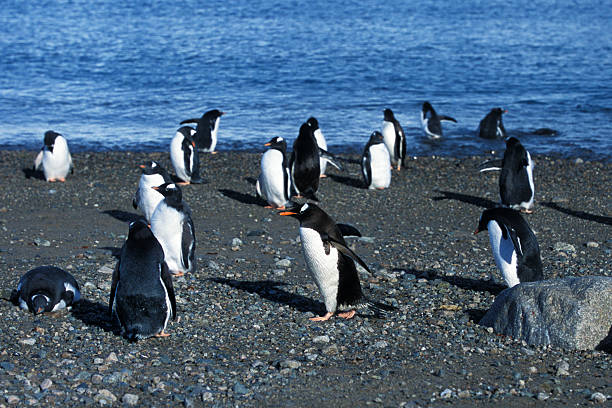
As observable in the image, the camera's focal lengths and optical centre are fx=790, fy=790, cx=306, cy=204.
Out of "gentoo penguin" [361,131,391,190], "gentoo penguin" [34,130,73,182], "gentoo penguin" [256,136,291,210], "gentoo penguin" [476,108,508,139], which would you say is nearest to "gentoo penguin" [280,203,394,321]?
"gentoo penguin" [256,136,291,210]

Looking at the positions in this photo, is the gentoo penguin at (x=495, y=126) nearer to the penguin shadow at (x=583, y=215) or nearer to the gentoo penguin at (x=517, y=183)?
the penguin shadow at (x=583, y=215)

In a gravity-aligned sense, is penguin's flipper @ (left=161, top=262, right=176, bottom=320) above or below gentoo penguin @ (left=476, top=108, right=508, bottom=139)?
above

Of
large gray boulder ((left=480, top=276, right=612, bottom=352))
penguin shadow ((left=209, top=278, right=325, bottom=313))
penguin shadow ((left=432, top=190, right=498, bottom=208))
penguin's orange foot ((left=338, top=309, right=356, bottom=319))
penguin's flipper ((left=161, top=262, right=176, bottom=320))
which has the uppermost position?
penguin's flipper ((left=161, top=262, right=176, bottom=320))

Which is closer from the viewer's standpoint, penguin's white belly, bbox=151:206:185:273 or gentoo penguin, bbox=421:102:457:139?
penguin's white belly, bbox=151:206:185:273

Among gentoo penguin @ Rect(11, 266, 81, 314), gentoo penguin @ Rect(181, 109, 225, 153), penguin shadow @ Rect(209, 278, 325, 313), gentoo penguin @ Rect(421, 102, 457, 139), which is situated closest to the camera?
gentoo penguin @ Rect(11, 266, 81, 314)

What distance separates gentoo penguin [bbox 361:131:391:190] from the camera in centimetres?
1218

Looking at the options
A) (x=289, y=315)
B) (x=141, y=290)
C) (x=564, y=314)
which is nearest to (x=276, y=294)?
(x=289, y=315)

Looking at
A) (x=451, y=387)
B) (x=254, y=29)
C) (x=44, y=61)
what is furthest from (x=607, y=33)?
(x=451, y=387)

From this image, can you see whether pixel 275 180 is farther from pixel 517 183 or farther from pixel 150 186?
pixel 517 183

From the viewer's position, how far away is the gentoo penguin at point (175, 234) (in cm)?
752

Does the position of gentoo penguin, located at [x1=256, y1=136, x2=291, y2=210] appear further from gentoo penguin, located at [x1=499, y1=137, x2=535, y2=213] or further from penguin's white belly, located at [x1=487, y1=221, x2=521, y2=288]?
penguin's white belly, located at [x1=487, y1=221, x2=521, y2=288]

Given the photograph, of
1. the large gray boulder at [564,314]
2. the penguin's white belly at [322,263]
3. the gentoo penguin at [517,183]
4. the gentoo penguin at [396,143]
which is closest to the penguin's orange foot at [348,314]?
the penguin's white belly at [322,263]

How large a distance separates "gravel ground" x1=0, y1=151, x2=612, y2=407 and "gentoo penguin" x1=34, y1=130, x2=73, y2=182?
45cm

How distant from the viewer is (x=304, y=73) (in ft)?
86.7
